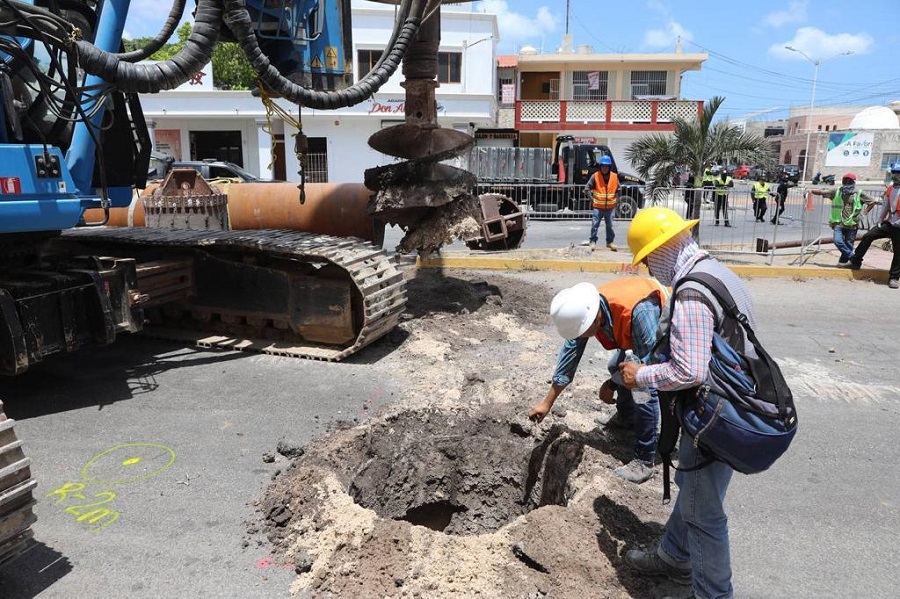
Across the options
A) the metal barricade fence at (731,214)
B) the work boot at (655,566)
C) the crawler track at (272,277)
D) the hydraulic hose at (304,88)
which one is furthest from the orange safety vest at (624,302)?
the metal barricade fence at (731,214)

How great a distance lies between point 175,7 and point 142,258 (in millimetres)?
3058

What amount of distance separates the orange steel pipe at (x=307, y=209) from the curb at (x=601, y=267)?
9.64 ft

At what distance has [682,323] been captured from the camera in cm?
270

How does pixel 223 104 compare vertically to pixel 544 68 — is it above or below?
below

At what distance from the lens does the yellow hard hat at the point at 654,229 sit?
9.55ft

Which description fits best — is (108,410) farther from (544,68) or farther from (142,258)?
(544,68)

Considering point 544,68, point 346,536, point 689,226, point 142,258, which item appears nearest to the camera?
point 689,226

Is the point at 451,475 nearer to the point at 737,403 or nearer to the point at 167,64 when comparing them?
the point at 737,403

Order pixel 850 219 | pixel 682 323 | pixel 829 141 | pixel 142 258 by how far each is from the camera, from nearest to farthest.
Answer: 1. pixel 682 323
2. pixel 142 258
3. pixel 850 219
4. pixel 829 141

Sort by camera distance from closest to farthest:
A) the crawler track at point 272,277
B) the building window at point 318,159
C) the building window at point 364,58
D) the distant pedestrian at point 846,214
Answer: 1. the crawler track at point 272,277
2. the distant pedestrian at point 846,214
3. the building window at point 364,58
4. the building window at point 318,159

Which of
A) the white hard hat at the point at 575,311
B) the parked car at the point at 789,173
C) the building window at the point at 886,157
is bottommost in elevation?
the white hard hat at the point at 575,311

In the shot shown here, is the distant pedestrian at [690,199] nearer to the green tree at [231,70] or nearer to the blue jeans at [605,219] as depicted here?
the blue jeans at [605,219]

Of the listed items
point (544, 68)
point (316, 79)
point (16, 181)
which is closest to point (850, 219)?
point (316, 79)

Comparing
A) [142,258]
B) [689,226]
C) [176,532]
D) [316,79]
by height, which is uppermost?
[316,79]
